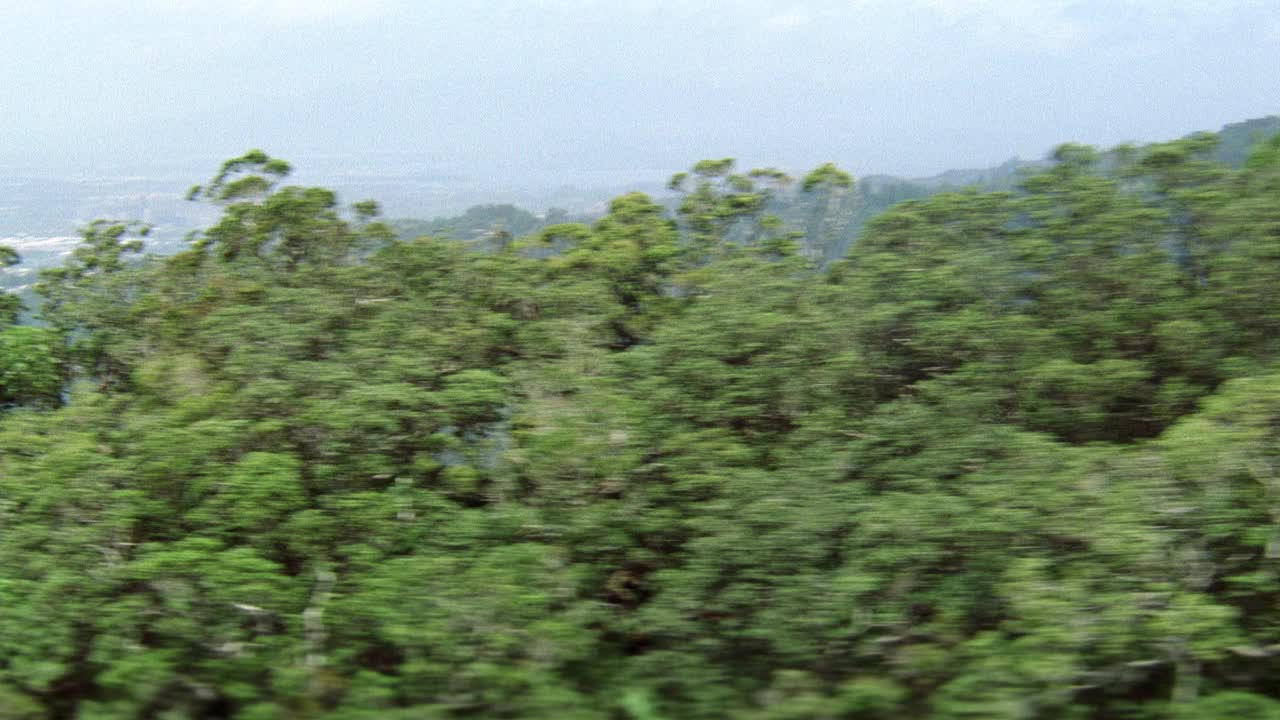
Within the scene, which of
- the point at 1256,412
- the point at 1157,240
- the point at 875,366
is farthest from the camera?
the point at 1157,240

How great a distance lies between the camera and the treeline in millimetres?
4645

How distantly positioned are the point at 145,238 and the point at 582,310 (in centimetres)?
920

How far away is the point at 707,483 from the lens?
22.8 feet

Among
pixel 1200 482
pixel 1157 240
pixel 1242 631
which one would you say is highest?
pixel 1157 240

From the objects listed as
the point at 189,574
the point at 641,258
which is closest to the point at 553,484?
the point at 189,574

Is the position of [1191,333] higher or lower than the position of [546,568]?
higher

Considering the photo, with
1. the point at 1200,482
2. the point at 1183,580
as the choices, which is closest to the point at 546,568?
the point at 1183,580

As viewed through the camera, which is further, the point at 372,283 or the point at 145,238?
the point at 145,238

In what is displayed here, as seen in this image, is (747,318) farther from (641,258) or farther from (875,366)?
(641,258)

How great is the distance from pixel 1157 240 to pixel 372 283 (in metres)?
7.54

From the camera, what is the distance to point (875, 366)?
8.59 metres

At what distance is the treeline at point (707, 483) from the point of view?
4.64 m

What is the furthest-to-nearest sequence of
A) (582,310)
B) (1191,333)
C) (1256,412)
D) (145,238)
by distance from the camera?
(145,238), (582,310), (1191,333), (1256,412)

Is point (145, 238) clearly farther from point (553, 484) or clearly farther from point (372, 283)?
point (553, 484)
